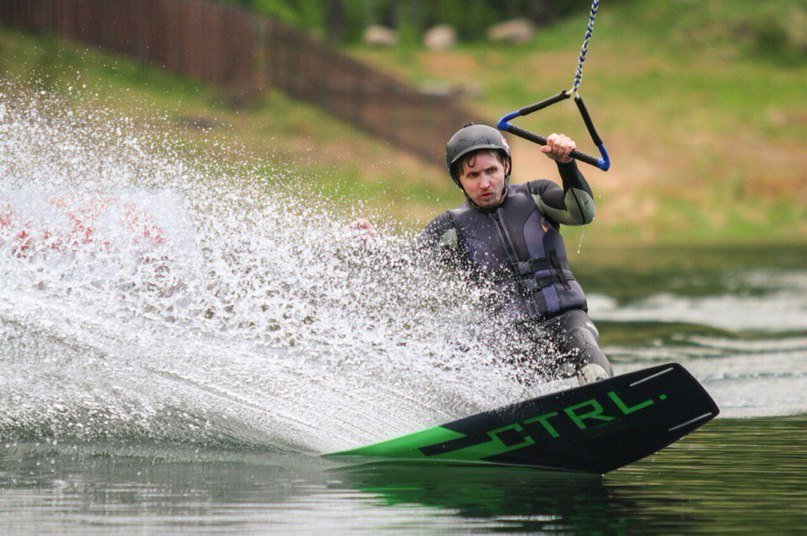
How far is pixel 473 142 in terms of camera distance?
7238 millimetres

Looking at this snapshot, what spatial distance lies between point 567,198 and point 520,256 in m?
0.38

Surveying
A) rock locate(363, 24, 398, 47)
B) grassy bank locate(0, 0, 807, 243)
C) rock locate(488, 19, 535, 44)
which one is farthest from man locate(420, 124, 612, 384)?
rock locate(488, 19, 535, 44)

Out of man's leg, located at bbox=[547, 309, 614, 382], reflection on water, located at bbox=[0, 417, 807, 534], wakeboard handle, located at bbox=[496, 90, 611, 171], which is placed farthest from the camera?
man's leg, located at bbox=[547, 309, 614, 382]

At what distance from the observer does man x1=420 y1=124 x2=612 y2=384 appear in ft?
23.7

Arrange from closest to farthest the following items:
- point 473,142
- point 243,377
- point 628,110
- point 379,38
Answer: point 473,142
point 243,377
point 628,110
point 379,38

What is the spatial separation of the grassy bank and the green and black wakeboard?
13.4 metres

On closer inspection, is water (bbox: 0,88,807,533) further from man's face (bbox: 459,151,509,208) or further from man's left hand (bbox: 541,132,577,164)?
man's left hand (bbox: 541,132,577,164)

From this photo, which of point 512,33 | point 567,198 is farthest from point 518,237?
point 512,33

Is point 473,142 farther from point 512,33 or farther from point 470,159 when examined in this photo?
point 512,33

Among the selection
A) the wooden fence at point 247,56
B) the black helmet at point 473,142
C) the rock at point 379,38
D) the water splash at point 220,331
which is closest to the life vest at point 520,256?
the water splash at point 220,331

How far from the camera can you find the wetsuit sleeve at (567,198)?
23.6ft

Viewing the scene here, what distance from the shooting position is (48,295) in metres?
7.47

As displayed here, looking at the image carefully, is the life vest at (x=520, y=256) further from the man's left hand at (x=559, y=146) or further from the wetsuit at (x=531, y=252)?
the man's left hand at (x=559, y=146)

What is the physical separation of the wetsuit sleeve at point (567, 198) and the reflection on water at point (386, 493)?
1.27m
